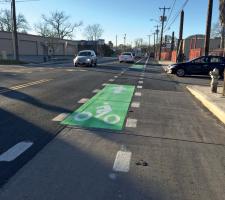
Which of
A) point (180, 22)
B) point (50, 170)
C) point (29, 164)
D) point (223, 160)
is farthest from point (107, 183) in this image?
point (180, 22)

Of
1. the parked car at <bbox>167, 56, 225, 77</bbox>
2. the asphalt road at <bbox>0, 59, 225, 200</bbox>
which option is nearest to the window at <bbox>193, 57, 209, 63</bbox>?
the parked car at <bbox>167, 56, 225, 77</bbox>

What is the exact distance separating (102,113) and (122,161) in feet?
11.2

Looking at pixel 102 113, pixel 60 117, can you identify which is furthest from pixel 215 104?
pixel 60 117

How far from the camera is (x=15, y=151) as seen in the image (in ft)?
16.0

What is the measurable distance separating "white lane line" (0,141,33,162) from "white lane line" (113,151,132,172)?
159 centimetres

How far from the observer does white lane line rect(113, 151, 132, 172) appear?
437 centimetres

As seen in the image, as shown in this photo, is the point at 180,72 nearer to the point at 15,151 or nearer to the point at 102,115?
the point at 102,115

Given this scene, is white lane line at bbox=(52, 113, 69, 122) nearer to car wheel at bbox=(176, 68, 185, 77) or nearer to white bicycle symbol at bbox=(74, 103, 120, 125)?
white bicycle symbol at bbox=(74, 103, 120, 125)

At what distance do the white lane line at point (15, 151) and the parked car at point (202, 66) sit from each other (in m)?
18.1

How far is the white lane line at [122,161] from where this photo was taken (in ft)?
14.3

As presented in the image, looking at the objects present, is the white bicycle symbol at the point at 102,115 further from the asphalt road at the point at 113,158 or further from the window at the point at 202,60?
the window at the point at 202,60

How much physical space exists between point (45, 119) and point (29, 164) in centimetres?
272

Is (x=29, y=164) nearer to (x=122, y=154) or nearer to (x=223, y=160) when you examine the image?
(x=122, y=154)

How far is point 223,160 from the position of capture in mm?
4945
